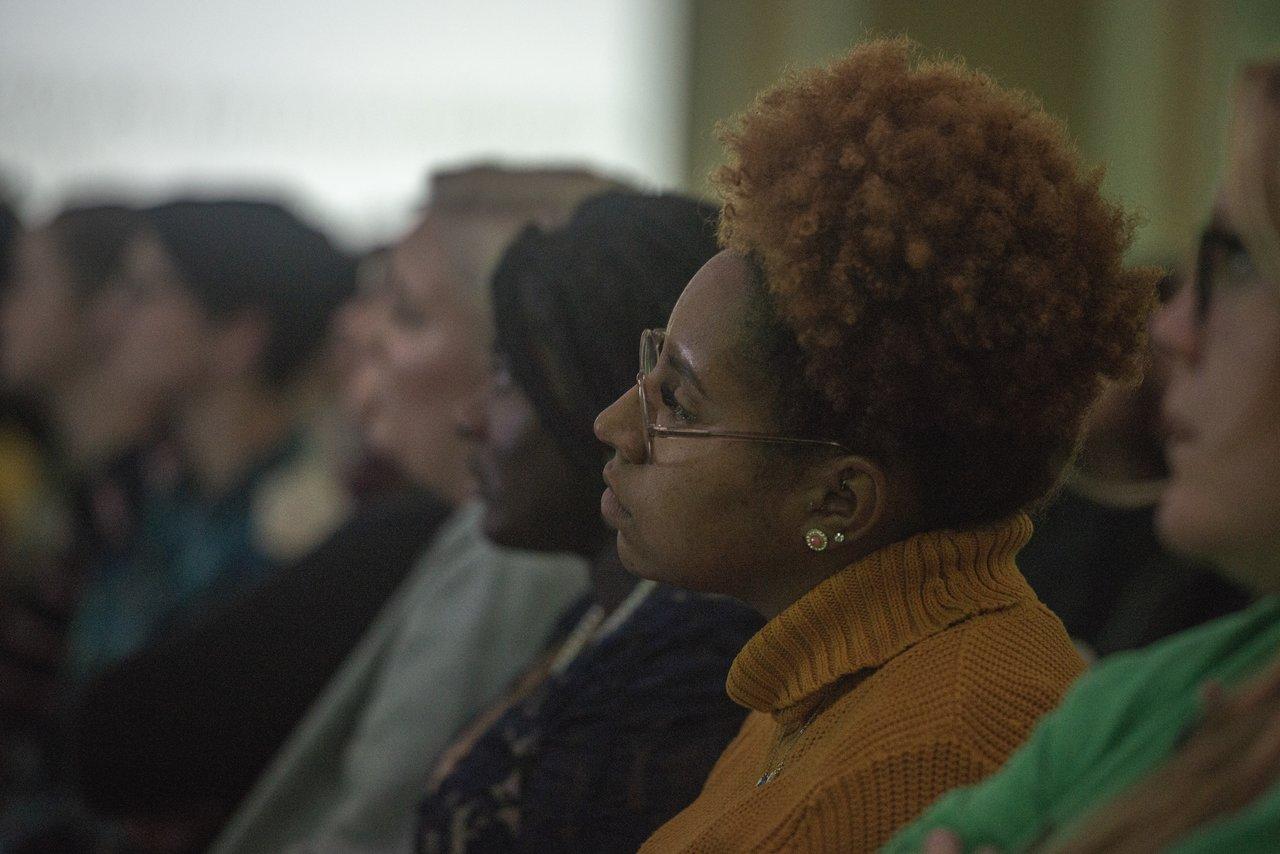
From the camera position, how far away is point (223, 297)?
385cm

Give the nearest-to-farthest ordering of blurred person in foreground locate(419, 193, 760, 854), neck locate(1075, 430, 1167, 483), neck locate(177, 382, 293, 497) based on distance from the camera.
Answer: blurred person in foreground locate(419, 193, 760, 854)
neck locate(1075, 430, 1167, 483)
neck locate(177, 382, 293, 497)

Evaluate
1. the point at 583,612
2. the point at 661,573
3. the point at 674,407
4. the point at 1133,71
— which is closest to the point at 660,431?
the point at 674,407

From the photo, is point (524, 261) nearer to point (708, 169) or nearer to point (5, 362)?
point (708, 169)

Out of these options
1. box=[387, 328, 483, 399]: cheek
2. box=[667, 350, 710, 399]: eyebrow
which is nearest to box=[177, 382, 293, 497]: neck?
box=[387, 328, 483, 399]: cheek

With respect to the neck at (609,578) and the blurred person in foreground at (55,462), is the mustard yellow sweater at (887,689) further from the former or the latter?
the blurred person in foreground at (55,462)

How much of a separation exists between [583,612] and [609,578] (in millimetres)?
211

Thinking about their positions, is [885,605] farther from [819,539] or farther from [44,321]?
[44,321]

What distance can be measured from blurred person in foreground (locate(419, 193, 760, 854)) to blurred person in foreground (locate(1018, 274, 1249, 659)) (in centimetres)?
78

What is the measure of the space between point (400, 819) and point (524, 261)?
1016mm

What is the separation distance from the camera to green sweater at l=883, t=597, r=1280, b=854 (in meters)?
0.86

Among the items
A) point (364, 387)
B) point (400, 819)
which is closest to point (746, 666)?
point (400, 819)

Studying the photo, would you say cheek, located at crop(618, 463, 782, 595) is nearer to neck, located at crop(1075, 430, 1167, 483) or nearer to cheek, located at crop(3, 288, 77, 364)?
neck, located at crop(1075, 430, 1167, 483)

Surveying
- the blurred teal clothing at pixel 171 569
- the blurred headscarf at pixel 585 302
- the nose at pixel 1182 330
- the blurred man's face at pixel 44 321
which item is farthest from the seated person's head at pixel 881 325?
the blurred man's face at pixel 44 321

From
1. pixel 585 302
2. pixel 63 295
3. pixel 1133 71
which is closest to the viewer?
pixel 585 302
